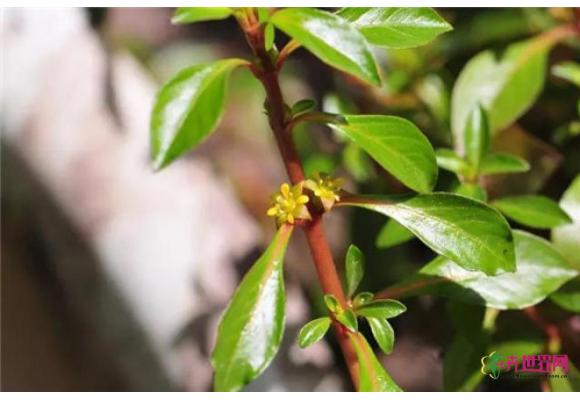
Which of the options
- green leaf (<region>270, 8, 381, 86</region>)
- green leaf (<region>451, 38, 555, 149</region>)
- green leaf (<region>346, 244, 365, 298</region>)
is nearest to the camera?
green leaf (<region>270, 8, 381, 86</region>)

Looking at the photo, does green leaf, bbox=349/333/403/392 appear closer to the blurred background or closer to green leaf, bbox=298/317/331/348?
green leaf, bbox=298/317/331/348

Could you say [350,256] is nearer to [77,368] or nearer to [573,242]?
[573,242]

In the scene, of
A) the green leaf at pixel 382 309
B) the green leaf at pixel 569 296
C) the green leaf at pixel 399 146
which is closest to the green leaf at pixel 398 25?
the green leaf at pixel 399 146

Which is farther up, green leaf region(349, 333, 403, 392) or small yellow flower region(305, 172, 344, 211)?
small yellow flower region(305, 172, 344, 211)

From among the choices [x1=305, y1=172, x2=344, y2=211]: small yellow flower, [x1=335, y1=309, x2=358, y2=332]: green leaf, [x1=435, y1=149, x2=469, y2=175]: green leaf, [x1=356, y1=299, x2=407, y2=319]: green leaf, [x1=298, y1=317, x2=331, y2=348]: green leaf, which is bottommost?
[x1=435, y1=149, x2=469, y2=175]: green leaf

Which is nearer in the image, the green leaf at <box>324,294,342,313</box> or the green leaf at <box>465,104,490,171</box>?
the green leaf at <box>324,294,342,313</box>

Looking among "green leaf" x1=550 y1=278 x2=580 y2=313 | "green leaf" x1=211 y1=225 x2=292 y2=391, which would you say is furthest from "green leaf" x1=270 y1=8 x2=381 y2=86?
"green leaf" x1=550 y1=278 x2=580 y2=313

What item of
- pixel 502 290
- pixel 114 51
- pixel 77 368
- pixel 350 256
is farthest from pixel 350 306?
pixel 77 368
